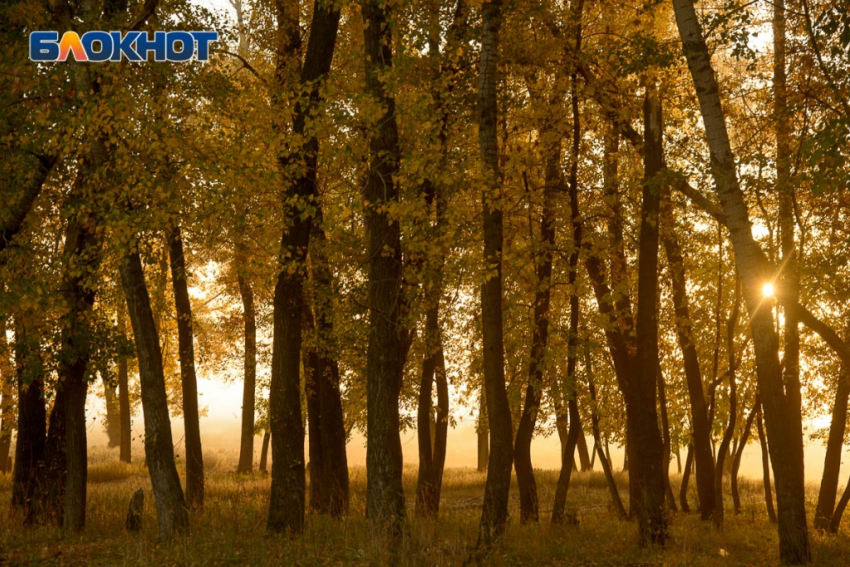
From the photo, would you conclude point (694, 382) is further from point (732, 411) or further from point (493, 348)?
point (493, 348)

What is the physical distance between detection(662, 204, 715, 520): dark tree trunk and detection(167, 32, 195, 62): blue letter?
35.2 feet

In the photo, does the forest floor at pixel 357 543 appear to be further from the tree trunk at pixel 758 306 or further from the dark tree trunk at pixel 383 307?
the tree trunk at pixel 758 306

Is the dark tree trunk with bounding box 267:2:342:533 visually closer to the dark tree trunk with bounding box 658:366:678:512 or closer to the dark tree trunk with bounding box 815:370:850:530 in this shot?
the dark tree trunk with bounding box 658:366:678:512

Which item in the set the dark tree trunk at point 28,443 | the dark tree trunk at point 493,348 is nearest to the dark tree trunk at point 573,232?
the dark tree trunk at point 493,348

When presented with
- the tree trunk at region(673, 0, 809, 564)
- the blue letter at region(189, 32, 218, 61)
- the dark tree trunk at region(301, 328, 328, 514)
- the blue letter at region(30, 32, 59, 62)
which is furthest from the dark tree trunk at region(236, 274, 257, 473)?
the tree trunk at region(673, 0, 809, 564)

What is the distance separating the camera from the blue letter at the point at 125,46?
12.6 m

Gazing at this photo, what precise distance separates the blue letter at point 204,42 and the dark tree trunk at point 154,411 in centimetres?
402

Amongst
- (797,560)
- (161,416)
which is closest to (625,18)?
(797,560)

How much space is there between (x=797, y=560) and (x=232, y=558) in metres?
8.58

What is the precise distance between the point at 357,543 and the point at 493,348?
3541mm

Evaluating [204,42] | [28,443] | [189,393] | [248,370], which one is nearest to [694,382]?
[189,393]

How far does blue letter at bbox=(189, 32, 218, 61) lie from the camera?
14.0 m

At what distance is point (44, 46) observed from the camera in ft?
42.9

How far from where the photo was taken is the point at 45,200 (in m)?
14.8
